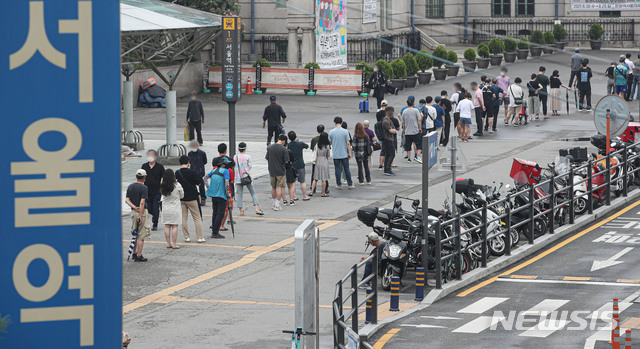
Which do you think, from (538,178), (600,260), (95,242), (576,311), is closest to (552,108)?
(538,178)

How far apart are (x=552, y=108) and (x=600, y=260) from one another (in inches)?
780

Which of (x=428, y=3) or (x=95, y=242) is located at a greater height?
(x=428, y=3)

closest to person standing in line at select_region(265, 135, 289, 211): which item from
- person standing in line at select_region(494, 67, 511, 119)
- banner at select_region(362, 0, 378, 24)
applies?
person standing in line at select_region(494, 67, 511, 119)

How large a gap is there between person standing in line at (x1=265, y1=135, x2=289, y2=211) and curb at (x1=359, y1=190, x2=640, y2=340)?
5.66 m

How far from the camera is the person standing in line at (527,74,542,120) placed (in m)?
34.9

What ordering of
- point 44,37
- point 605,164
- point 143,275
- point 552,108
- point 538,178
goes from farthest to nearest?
point 552,108, point 605,164, point 538,178, point 143,275, point 44,37

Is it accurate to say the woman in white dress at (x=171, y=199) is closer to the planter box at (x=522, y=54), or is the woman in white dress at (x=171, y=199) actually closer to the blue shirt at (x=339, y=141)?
the blue shirt at (x=339, y=141)

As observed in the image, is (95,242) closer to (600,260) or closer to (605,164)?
(600,260)

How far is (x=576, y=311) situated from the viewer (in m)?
14.8

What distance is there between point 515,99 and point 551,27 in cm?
2521

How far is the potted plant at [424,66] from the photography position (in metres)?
44.8

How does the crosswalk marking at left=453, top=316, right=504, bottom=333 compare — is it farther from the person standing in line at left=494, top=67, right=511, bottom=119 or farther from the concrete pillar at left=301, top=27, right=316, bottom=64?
the concrete pillar at left=301, top=27, right=316, bottom=64

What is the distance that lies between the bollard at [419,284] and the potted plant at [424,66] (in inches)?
1174

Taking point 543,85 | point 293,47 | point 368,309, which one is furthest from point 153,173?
A: point 293,47
